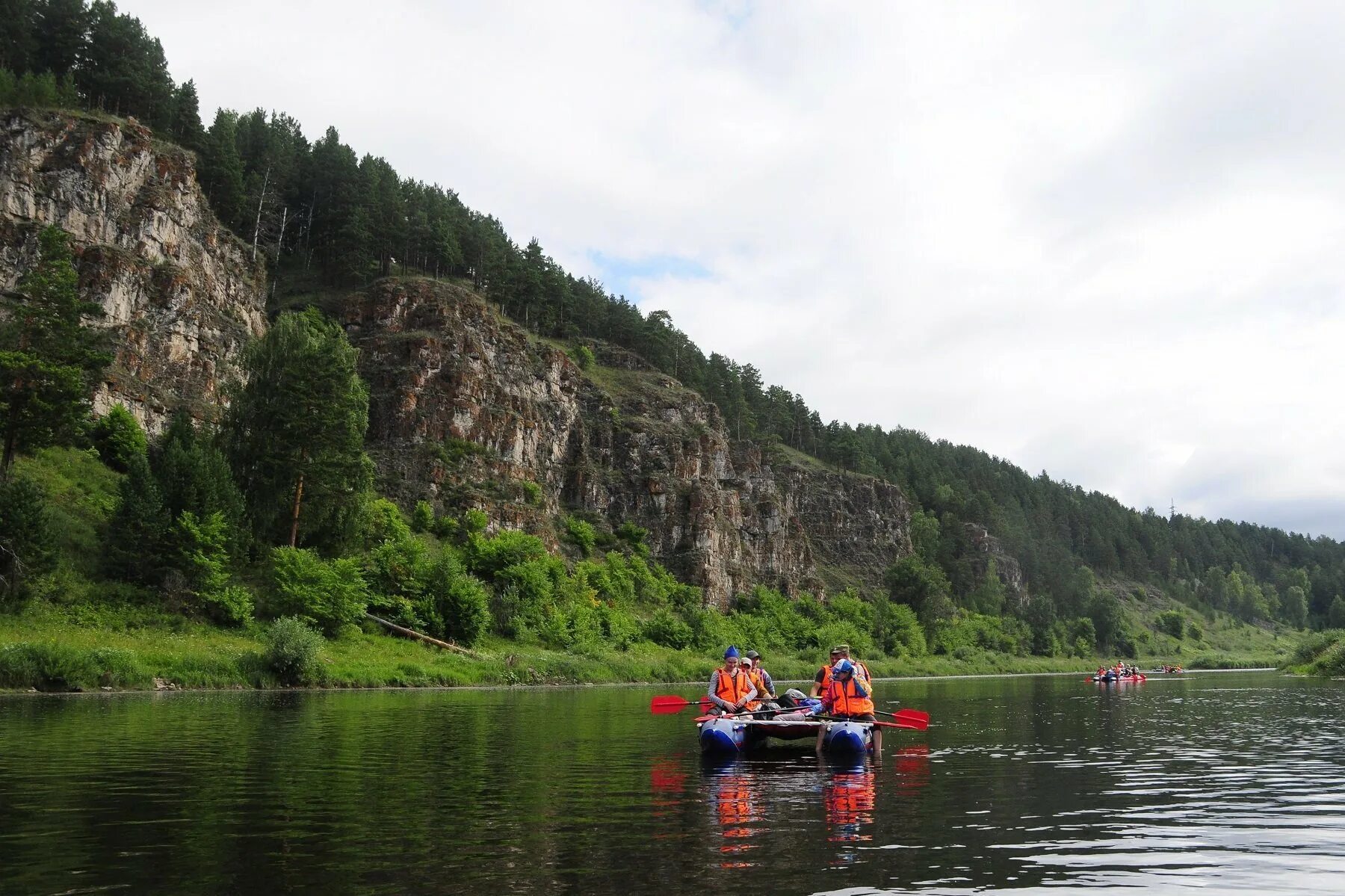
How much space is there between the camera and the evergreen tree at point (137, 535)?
5231 cm

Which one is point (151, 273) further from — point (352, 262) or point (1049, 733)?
point (1049, 733)

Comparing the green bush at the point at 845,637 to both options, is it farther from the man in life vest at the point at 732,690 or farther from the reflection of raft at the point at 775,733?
the reflection of raft at the point at 775,733

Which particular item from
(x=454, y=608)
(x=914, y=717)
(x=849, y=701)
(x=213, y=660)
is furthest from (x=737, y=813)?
(x=454, y=608)

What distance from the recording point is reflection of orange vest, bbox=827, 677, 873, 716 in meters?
26.7

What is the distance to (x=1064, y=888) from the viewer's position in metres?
10.7

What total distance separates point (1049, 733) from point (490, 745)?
19652mm

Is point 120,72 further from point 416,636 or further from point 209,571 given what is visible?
point 416,636

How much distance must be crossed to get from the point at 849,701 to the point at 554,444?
3408 inches

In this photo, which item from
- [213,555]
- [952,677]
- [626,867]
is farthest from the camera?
Result: [952,677]

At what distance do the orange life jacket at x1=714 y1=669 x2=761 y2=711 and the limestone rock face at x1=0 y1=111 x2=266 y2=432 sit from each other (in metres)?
59.6

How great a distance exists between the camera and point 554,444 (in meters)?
111

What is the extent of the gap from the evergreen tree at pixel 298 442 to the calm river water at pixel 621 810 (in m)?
31.2

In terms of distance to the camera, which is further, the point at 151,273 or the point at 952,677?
the point at 952,677

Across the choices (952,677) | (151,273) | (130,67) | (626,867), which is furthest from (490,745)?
(130,67)
